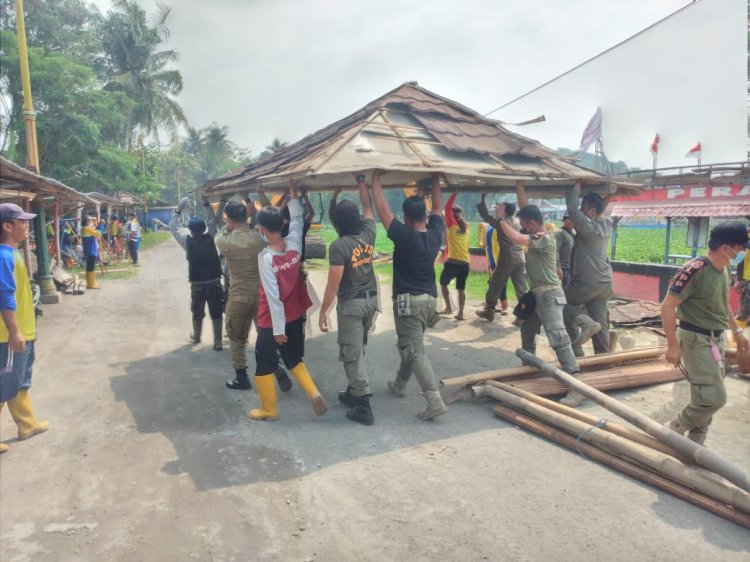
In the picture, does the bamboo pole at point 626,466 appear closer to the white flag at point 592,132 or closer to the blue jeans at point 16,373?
the blue jeans at point 16,373

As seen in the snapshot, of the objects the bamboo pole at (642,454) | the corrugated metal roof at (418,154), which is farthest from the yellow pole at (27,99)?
the bamboo pole at (642,454)

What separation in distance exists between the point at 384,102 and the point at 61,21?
25.7 m

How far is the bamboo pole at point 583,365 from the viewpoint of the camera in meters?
4.91

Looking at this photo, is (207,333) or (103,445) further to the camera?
(207,333)

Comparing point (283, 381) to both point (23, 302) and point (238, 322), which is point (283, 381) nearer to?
point (238, 322)

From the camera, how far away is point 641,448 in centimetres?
363

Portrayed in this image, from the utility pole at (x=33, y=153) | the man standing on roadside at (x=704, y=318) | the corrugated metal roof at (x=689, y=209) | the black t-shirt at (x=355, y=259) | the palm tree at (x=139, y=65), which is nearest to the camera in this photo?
the man standing on roadside at (x=704, y=318)

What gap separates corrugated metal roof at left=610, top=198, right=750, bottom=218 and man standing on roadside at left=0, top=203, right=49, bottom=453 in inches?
518

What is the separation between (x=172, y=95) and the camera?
3572 centimetres

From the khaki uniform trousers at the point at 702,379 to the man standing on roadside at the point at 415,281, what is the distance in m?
1.92

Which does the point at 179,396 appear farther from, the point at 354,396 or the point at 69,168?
the point at 69,168

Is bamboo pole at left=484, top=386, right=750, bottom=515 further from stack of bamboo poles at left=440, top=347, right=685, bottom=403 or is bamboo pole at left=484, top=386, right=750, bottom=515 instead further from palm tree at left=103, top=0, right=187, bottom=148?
palm tree at left=103, top=0, right=187, bottom=148

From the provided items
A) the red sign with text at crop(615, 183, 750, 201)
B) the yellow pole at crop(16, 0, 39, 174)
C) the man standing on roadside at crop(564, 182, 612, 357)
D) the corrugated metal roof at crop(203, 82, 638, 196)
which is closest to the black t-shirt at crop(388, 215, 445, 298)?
the corrugated metal roof at crop(203, 82, 638, 196)

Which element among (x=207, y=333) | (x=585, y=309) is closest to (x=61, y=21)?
(x=207, y=333)
